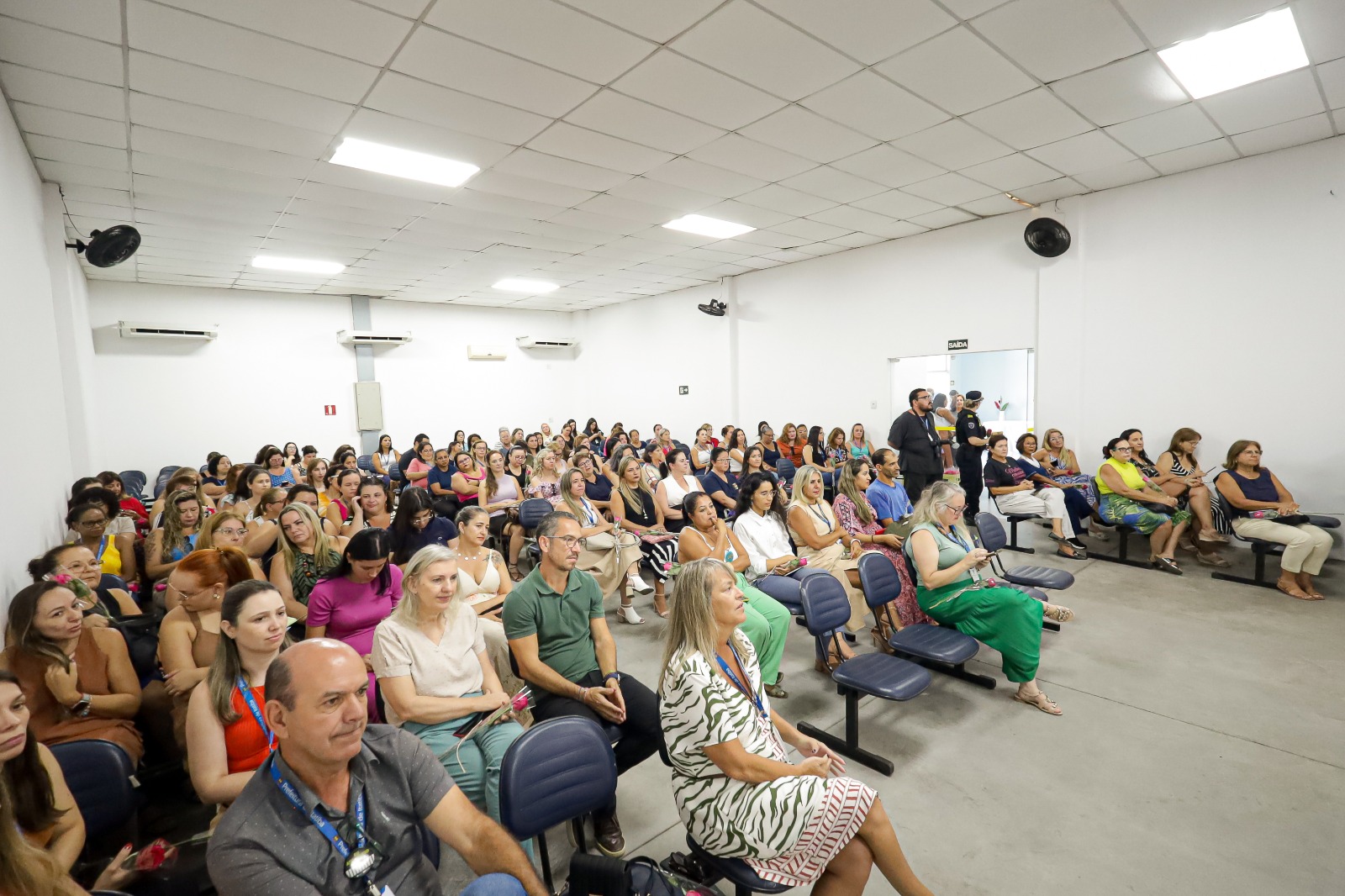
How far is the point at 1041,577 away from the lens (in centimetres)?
418

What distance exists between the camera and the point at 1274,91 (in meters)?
4.26

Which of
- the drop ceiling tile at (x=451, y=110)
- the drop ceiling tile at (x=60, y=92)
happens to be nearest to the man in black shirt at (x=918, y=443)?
the drop ceiling tile at (x=451, y=110)

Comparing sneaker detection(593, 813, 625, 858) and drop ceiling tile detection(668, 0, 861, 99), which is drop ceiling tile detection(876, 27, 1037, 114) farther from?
sneaker detection(593, 813, 625, 858)

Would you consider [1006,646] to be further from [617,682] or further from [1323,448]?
[1323,448]

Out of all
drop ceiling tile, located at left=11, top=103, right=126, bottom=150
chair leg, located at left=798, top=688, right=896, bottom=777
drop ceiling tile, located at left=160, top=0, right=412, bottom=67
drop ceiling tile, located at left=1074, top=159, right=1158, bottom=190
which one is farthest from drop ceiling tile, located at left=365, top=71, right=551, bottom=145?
drop ceiling tile, located at left=1074, top=159, right=1158, bottom=190

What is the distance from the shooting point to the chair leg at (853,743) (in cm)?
282

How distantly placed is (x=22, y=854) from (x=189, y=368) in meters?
10.6

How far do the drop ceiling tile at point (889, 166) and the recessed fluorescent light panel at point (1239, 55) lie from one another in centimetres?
Result: 181

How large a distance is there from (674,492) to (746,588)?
2.20m

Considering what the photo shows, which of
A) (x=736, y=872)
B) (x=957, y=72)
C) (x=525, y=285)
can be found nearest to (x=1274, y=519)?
(x=957, y=72)

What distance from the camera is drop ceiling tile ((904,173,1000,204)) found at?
5.93m

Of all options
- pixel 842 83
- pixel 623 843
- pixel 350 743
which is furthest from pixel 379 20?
pixel 623 843

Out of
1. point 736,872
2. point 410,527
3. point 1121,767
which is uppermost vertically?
point 410,527

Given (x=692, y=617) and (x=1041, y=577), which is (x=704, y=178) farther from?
(x=692, y=617)
